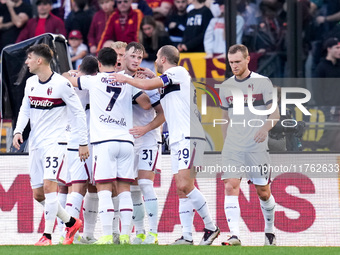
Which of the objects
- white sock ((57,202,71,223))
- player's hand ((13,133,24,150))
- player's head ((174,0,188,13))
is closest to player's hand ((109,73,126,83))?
player's hand ((13,133,24,150))

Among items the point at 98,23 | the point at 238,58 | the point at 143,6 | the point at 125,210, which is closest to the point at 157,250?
the point at 125,210

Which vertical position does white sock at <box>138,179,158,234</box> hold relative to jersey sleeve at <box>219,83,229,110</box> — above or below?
below

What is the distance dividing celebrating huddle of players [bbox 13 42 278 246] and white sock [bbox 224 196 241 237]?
11 mm

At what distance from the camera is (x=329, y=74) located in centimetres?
1159

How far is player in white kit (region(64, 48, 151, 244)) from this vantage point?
8.36 m

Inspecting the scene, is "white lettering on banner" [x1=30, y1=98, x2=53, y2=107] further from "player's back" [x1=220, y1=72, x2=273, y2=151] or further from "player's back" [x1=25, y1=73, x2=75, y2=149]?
"player's back" [x1=220, y1=72, x2=273, y2=151]

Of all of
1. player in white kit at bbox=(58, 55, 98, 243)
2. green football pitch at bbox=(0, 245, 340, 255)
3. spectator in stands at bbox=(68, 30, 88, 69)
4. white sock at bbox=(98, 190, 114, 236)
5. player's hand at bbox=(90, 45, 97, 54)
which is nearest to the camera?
green football pitch at bbox=(0, 245, 340, 255)

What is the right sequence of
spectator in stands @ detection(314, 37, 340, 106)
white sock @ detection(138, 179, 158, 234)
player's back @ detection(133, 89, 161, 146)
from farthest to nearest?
1. spectator in stands @ detection(314, 37, 340, 106)
2. player's back @ detection(133, 89, 161, 146)
3. white sock @ detection(138, 179, 158, 234)

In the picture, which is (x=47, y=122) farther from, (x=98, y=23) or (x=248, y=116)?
(x=98, y=23)

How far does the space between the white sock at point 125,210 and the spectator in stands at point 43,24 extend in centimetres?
580

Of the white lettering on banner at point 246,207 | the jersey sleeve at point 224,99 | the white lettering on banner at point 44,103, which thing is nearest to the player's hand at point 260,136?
the jersey sleeve at point 224,99

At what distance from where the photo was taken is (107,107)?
27.6ft

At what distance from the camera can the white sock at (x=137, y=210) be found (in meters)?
9.06

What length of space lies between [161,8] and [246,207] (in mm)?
4448
